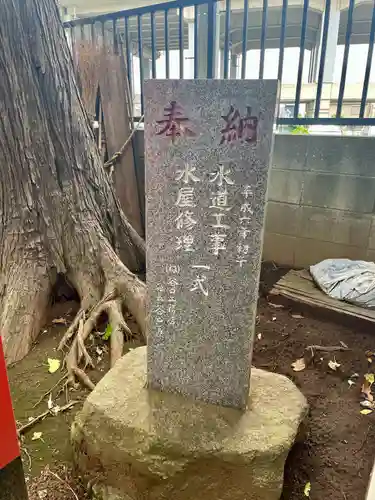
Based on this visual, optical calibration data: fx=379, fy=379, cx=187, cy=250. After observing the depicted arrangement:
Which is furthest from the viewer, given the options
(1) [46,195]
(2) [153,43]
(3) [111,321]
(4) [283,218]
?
(2) [153,43]

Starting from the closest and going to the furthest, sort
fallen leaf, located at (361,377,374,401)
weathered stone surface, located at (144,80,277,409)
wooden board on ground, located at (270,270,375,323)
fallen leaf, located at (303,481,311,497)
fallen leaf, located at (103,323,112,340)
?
weathered stone surface, located at (144,80,277,409) < fallen leaf, located at (303,481,311,497) < fallen leaf, located at (361,377,374,401) < fallen leaf, located at (103,323,112,340) < wooden board on ground, located at (270,270,375,323)

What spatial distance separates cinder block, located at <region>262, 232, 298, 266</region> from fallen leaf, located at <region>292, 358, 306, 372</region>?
1.60m

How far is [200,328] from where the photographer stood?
212 cm

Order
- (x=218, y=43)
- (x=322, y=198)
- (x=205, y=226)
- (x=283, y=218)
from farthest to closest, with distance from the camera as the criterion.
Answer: (x=218, y=43)
(x=283, y=218)
(x=322, y=198)
(x=205, y=226)

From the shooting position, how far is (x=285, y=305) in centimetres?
388

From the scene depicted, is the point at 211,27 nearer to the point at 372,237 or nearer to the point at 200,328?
the point at 372,237

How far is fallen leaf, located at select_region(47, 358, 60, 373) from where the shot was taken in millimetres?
3055

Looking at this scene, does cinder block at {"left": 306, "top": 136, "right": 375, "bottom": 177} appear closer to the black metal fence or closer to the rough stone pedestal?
the black metal fence

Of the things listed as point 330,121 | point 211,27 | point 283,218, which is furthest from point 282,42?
point 283,218

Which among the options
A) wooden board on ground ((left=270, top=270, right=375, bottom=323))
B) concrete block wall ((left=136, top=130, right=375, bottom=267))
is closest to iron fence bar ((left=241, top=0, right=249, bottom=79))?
concrete block wall ((left=136, top=130, right=375, bottom=267))

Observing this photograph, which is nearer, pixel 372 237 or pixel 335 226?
pixel 372 237

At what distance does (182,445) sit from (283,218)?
3.04 metres

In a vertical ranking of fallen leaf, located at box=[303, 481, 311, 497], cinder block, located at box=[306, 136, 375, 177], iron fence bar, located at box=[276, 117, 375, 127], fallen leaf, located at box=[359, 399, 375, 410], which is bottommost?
fallen leaf, located at box=[303, 481, 311, 497]

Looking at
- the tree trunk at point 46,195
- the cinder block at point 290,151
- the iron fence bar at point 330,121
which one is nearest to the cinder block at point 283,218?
the cinder block at point 290,151
